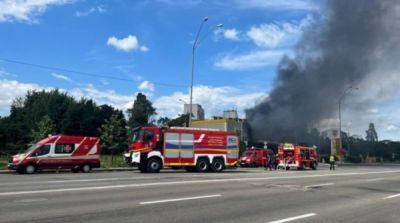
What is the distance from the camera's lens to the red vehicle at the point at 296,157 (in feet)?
145

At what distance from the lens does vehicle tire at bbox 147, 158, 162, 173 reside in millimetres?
30234

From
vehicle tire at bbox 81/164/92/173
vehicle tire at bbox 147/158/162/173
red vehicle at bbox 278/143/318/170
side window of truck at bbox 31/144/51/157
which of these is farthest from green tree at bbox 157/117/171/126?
vehicle tire at bbox 147/158/162/173

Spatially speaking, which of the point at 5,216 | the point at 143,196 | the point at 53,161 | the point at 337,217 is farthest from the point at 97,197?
the point at 53,161

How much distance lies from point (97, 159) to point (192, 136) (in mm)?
6635

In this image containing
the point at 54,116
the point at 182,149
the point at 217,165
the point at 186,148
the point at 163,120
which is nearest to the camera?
the point at 182,149

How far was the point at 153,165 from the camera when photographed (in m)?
30.3

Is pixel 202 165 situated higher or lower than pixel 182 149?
lower

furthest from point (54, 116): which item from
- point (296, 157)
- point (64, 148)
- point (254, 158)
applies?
point (64, 148)

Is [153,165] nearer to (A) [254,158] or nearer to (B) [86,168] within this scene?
(B) [86,168]

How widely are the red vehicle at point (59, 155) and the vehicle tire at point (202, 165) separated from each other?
676 centimetres

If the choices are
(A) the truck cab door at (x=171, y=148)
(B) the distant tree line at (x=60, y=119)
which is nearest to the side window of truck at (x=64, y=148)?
(A) the truck cab door at (x=171, y=148)

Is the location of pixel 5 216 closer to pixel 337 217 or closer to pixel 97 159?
pixel 337 217

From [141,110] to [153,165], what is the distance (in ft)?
385

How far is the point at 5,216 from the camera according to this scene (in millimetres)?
10164
